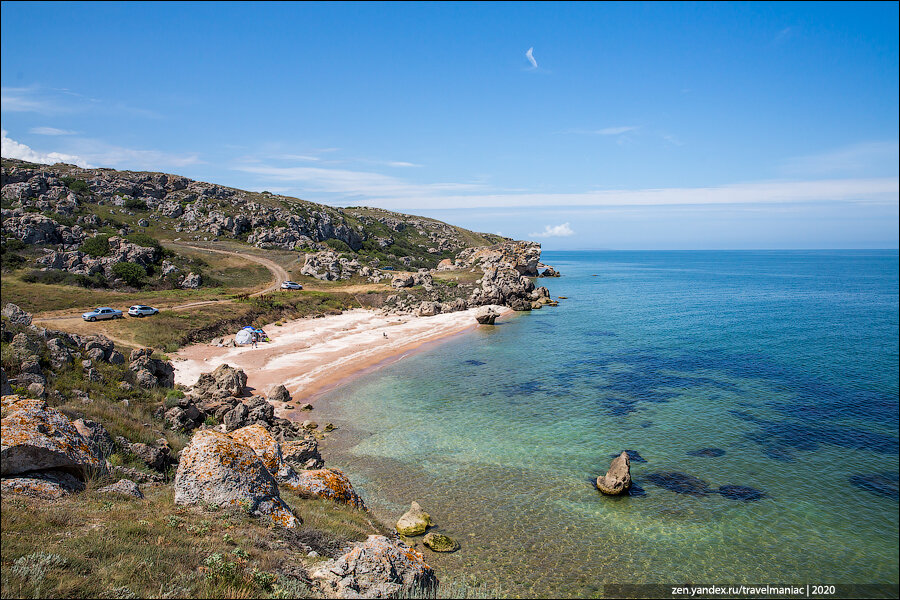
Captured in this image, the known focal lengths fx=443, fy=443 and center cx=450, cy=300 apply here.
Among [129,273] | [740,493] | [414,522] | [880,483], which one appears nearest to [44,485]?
[414,522]

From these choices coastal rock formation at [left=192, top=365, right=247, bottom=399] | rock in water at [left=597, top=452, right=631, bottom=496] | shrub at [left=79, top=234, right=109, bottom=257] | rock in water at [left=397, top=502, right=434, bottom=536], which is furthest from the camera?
shrub at [left=79, top=234, right=109, bottom=257]

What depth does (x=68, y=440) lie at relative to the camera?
11070mm

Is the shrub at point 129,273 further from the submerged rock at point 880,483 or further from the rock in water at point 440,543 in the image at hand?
the submerged rock at point 880,483

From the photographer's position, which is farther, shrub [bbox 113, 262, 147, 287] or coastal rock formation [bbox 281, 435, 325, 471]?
shrub [bbox 113, 262, 147, 287]

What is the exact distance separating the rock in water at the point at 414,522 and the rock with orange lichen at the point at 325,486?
173 centimetres

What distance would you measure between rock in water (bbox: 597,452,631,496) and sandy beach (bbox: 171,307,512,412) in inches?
873

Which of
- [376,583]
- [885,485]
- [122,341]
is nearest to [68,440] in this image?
[376,583]

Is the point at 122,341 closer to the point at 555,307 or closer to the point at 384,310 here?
the point at 384,310

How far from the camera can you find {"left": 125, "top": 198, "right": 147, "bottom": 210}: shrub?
10756 centimetres

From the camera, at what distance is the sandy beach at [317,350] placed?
121 ft

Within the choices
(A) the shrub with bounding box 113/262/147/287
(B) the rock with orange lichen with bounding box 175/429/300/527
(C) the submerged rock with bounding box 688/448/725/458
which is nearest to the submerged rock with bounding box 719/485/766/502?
(C) the submerged rock with bounding box 688/448/725/458

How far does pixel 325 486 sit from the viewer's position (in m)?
16.3

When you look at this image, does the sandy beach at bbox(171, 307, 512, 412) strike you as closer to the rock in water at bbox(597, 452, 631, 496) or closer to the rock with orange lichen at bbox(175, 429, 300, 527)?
the rock with orange lichen at bbox(175, 429, 300, 527)

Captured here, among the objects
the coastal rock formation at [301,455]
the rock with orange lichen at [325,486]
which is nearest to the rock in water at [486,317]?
the coastal rock formation at [301,455]
